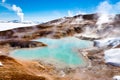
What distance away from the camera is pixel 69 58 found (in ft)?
158

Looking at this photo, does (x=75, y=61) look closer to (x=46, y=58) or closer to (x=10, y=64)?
(x=46, y=58)

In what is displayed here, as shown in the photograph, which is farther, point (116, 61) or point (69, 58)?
point (69, 58)

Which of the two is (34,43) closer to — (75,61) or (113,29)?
(75,61)

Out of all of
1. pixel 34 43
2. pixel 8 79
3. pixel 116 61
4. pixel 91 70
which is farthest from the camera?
pixel 34 43

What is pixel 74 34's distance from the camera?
10206 cm

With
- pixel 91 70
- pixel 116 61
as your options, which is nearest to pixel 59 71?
pixel 91 70

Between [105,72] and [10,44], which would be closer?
[105,72]

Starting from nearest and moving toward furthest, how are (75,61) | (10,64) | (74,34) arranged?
(10,64) < (75,61) < (74,34)

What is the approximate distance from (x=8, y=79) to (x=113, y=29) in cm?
8120

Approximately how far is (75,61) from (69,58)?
8.00 ft

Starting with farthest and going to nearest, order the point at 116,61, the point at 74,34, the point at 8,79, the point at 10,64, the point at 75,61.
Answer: the point at 74,34 < the point at 75,61 < the point at 116,61 < the point at 10,64 < the point at 8,79

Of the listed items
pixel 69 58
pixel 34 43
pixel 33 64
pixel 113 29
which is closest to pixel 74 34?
pixel 113 29

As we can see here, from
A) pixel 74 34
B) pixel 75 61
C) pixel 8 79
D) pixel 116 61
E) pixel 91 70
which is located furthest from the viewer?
pixel 74 34

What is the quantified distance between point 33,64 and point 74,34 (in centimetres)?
6112
